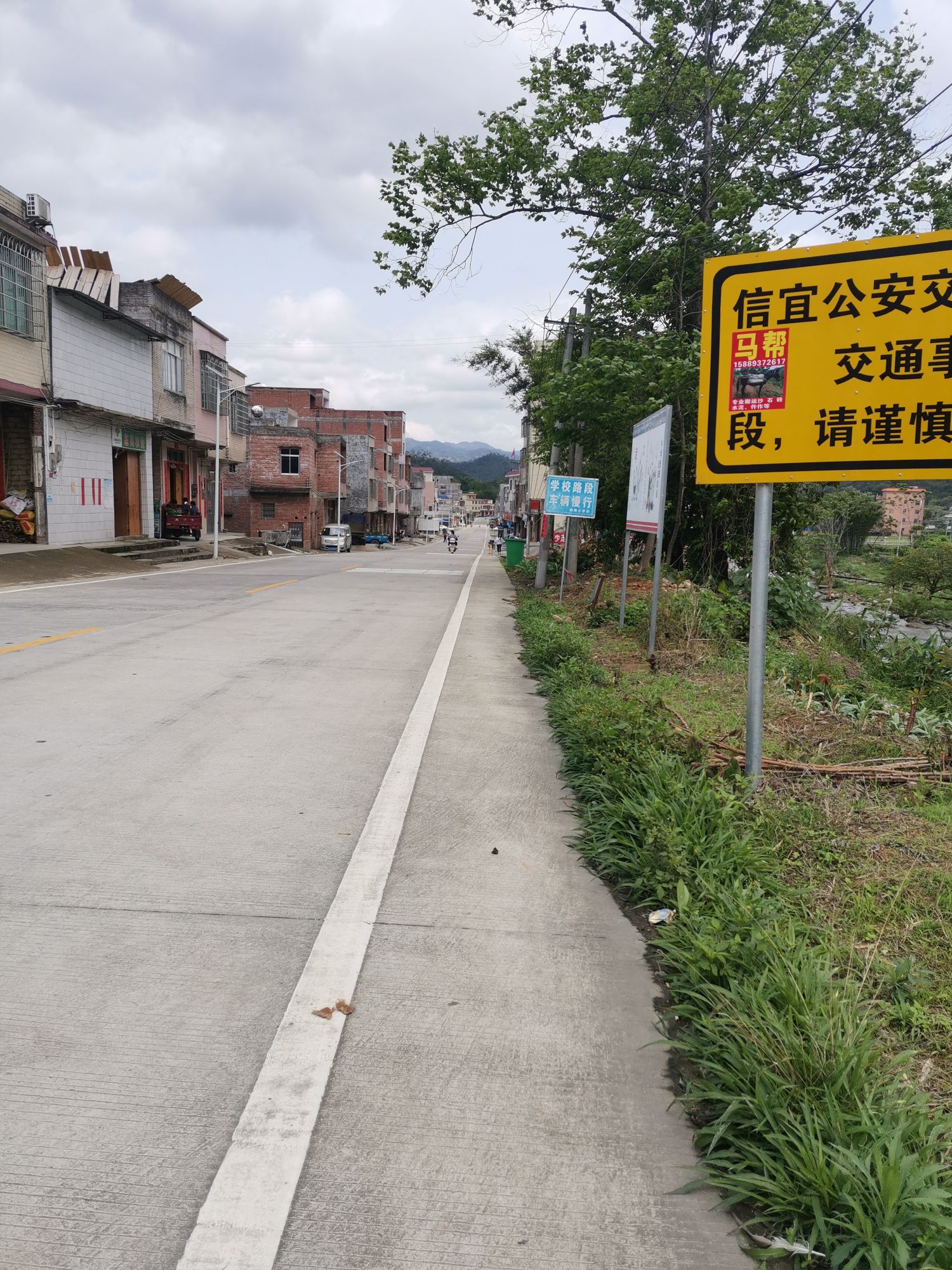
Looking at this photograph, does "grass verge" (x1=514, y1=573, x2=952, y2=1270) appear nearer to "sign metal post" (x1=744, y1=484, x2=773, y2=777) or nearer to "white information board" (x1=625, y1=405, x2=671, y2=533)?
"sign metal post" (x1=744, y1=484, x2=773, y2=777)

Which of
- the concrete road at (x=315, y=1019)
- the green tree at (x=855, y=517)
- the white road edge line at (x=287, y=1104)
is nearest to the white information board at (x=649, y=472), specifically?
the concrete road at (x=315, y=1019)

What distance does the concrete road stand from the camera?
7.25ft

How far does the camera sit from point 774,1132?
2.38 meters

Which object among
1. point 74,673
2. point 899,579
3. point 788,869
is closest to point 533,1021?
point 788,869

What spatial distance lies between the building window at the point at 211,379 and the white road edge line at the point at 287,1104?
3814 cm

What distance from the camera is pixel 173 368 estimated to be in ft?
117

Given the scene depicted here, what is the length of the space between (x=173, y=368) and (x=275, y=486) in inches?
1033

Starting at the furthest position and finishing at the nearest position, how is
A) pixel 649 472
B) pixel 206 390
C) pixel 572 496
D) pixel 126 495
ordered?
pixel 206 390
pixel 126 495
pixel 572 496
pixel 649 472

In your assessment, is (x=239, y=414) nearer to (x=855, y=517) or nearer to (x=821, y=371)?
(x=855, y=517)

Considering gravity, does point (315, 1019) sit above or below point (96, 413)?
below

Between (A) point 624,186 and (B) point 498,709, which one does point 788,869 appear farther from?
(A) point 624,186

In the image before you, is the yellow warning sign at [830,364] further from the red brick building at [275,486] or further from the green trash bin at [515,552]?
the red brick building at [275,486]

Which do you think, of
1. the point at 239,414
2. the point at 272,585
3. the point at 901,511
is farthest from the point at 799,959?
the point at 901,511

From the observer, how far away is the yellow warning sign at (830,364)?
4.57 meters
